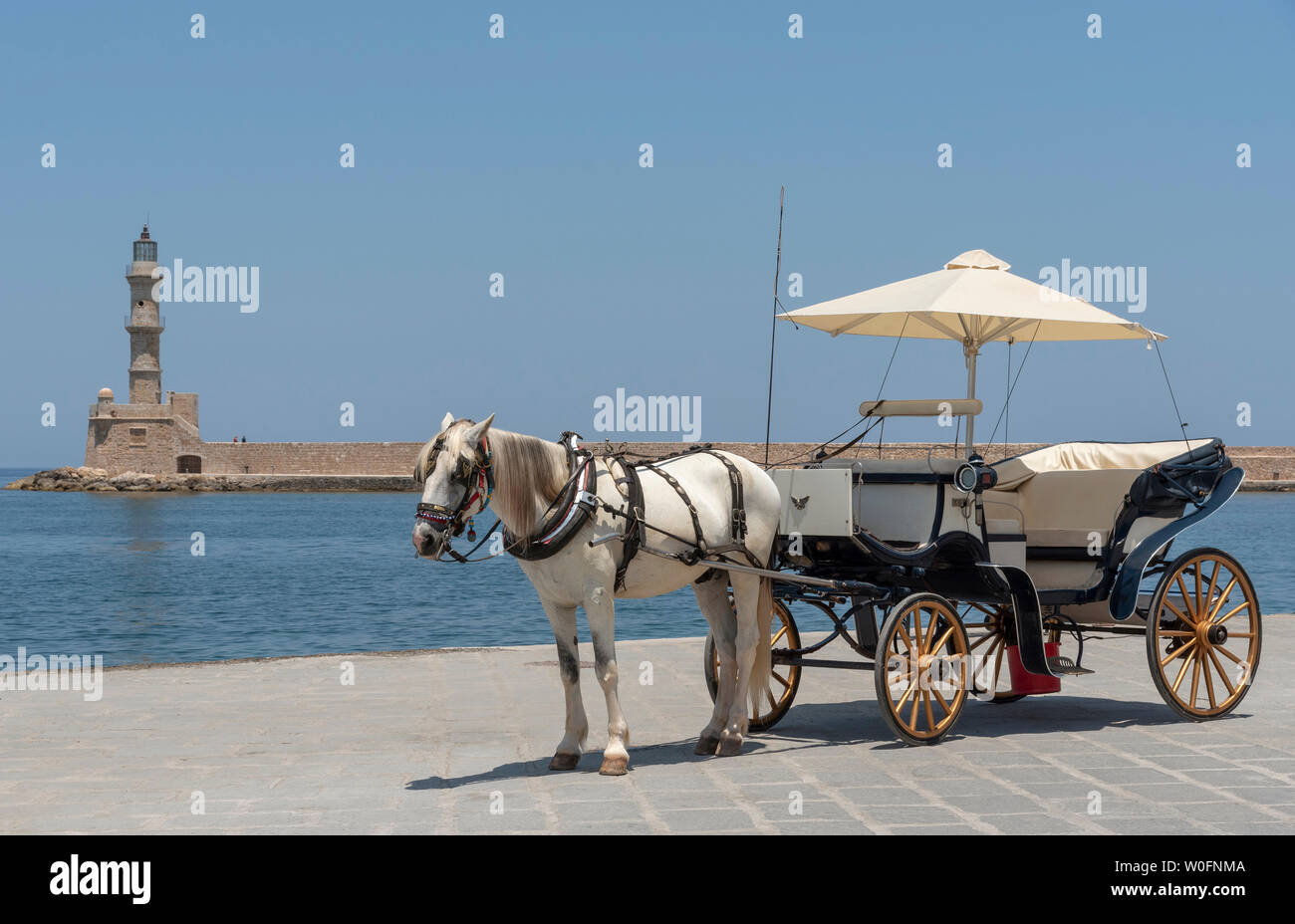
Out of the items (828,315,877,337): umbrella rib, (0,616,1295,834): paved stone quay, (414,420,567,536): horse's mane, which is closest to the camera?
(0,616,1295,834): paved stone quay

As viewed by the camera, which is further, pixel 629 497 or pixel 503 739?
pixel 503 739

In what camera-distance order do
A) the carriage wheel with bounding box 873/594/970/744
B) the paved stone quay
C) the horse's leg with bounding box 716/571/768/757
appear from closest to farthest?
the paved stone quay, the carriage wheel with bounding box 873/594/970/744, the horse's leg with bounding box 716/571/768/757

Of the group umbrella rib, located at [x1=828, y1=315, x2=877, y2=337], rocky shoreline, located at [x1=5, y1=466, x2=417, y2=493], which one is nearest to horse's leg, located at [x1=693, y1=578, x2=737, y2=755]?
umbrella rib, located at [x1=828, y1=315, x2=877, y2=337]

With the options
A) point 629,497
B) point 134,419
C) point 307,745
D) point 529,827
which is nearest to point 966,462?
point 629,497

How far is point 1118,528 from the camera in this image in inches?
321

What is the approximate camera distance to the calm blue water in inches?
837

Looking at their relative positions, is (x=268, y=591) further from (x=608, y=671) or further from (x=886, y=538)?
(x=608, y=671)

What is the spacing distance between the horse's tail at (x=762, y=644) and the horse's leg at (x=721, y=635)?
0.13 metres

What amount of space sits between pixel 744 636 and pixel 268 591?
25.8 m

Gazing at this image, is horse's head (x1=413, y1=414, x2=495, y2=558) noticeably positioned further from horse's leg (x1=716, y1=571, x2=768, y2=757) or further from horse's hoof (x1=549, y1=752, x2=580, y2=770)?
horse's leg (x1=716, y1=571, x2=768, y2=757)

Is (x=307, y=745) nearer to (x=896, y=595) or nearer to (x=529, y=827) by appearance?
(x=529, y=827)

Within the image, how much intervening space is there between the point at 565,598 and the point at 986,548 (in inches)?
98.8

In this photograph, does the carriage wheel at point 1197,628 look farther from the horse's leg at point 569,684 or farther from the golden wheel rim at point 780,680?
the horse's leg at point 569,684
